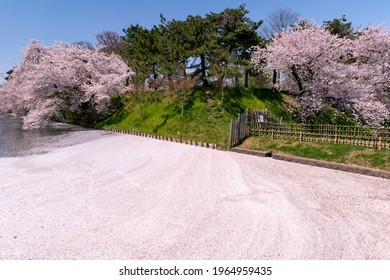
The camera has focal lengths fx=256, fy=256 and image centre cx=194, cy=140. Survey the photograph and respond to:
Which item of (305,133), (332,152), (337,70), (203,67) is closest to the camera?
(332,152)

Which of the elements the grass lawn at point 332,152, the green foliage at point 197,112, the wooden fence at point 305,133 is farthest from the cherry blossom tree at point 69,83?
the grass lawn at point 332,152

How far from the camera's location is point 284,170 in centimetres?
1088

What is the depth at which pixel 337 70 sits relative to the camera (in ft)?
79.9

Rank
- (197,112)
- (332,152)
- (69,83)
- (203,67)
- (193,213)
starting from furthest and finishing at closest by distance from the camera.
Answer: (69,83), (203,67), (197,112), (332,152), (193,213)

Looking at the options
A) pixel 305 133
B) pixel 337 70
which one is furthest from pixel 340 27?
pixel 305 133

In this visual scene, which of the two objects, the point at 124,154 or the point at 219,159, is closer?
the point at 219,159

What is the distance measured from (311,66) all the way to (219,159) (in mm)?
17029

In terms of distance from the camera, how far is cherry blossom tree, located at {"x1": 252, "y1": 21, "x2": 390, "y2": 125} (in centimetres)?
2377

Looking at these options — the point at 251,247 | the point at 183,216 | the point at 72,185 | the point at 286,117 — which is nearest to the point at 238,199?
the point at 183,216

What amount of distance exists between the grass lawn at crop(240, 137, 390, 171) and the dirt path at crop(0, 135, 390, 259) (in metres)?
1.25

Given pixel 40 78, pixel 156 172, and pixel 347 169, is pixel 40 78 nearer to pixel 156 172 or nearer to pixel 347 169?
pixel 156 172

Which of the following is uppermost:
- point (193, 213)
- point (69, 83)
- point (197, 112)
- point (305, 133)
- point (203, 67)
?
point (203, 67)

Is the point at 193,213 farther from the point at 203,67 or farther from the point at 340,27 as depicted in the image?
the point at 340,27

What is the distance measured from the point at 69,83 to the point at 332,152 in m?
33.0
